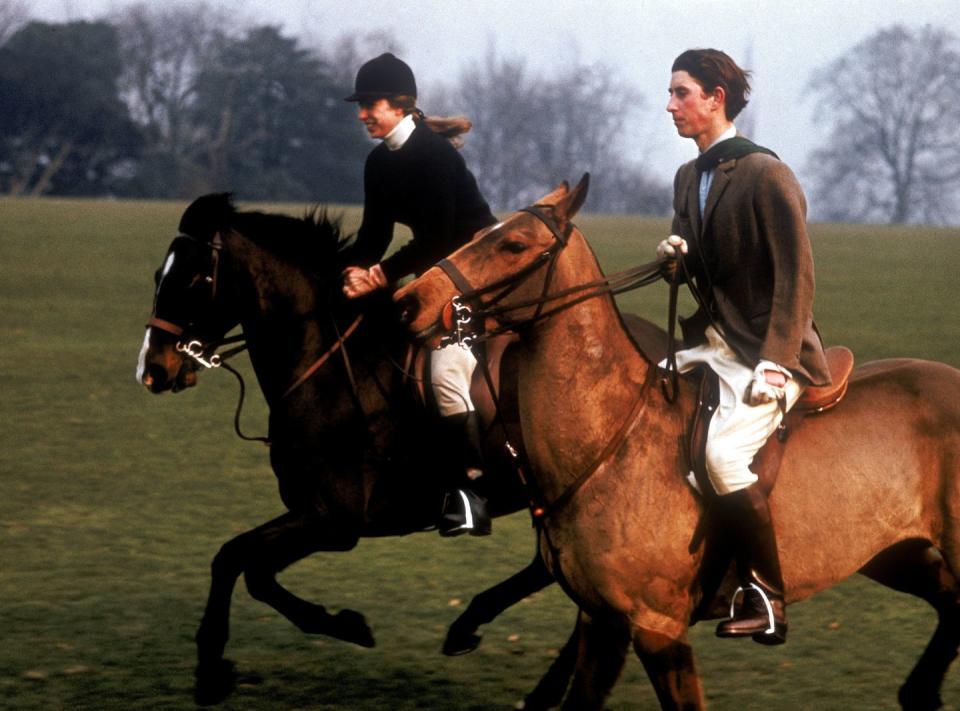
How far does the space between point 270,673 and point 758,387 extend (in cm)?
294

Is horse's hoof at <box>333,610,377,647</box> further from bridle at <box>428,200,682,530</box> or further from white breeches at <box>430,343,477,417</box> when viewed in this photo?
bridle at <box>428,200,682,530</box>

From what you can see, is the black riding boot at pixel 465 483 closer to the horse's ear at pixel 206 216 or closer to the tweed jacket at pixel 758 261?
the horse's ear at pixel 206 216

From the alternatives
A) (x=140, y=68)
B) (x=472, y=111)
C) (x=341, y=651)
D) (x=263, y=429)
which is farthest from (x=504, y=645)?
(x=472, y=111)

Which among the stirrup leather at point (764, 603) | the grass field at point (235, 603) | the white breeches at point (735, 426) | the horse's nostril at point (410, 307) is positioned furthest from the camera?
the grass field at point (235, 603)

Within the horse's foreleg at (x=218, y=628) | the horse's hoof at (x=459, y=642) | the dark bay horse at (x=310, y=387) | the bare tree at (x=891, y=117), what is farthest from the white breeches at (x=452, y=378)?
the bare tree at (x=891, y=117)

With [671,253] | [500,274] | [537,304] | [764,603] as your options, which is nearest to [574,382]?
[537,304]

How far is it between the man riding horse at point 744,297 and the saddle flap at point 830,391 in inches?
3.6

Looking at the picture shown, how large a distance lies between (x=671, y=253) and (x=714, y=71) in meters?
0.62

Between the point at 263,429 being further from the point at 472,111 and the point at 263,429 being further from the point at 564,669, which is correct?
the point at 472,111

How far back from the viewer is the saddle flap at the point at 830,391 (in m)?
5.23

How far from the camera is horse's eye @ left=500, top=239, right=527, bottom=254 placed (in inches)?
187

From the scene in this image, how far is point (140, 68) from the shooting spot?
8169 centimetres

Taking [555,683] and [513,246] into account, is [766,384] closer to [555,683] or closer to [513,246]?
[513,246]

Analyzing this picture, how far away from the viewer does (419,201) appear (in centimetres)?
694
